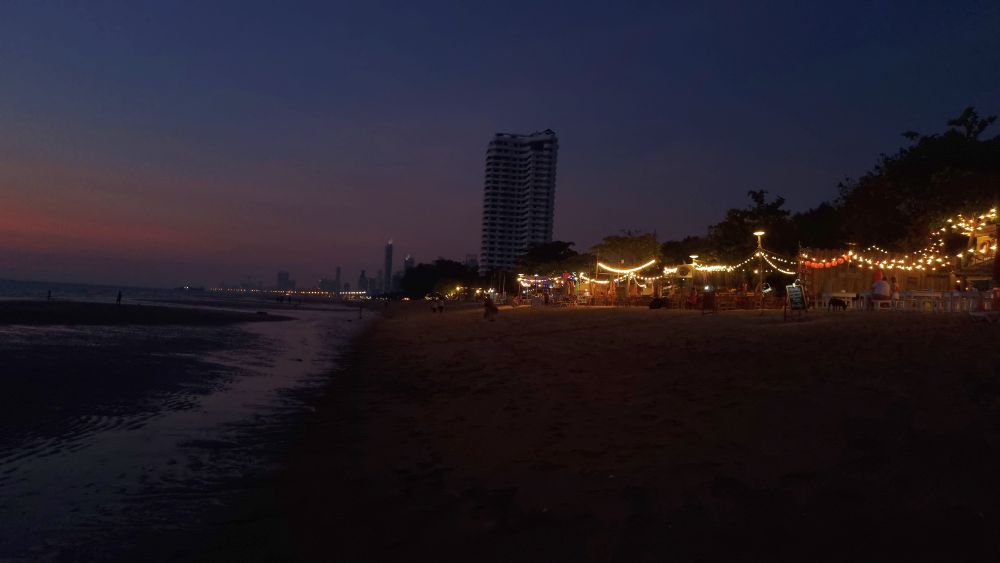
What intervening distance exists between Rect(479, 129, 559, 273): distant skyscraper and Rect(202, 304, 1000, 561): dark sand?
452 ft

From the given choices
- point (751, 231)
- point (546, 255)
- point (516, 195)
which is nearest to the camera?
point (751, 231)

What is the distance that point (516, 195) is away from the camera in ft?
495

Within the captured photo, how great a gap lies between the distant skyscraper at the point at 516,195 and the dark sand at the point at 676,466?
138m

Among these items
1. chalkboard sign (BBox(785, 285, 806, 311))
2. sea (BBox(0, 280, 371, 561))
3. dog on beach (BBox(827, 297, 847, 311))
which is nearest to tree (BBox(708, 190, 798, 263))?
dog on beach (BBox(827, 297, 847, 311))

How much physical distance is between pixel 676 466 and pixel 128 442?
22.2 feet

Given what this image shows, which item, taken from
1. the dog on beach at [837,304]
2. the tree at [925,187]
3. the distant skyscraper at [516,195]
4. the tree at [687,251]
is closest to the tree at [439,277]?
the distant skyscraper at [516,195]

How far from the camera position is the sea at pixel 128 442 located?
4938mm

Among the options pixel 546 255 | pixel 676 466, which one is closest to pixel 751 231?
pixel 676 466

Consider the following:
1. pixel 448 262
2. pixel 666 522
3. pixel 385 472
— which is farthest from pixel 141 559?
pixel 448 262

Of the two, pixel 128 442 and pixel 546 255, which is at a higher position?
pixel 546 255

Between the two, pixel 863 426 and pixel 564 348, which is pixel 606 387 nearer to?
pixel 863 426

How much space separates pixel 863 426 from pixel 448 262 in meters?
122

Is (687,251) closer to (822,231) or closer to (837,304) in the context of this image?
(822,231)

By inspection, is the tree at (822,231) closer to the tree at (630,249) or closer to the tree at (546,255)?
the tree at (630,249)
